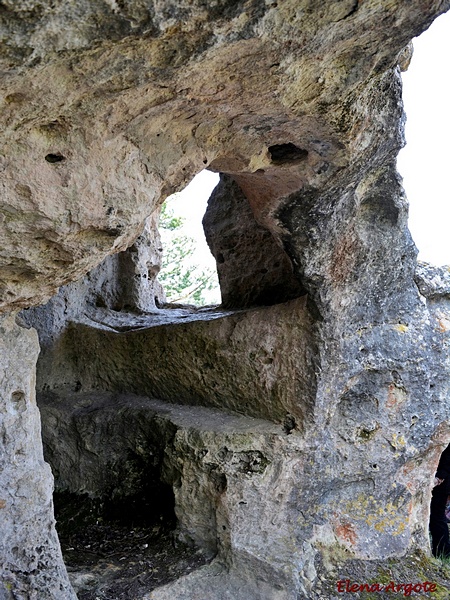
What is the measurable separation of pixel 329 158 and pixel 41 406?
2181 millimetres

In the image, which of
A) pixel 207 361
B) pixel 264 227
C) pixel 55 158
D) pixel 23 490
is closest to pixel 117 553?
pixel 23 490

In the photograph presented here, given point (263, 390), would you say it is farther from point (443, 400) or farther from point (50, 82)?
point (50, 82)

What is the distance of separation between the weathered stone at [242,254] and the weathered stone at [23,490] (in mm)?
1547

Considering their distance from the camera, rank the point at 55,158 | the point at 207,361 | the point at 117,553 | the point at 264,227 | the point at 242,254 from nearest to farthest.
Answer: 1. the point at 55,158
2. the point at 117,553
3. the point at 264,227
4. the point at 207,361
5. the point at 242,254

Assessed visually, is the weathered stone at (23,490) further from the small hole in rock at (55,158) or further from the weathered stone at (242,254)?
the weathered stone at (242,254)

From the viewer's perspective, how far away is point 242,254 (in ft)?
11.7

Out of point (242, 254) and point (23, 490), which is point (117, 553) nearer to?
point (23, 490)

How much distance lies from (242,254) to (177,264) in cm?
647

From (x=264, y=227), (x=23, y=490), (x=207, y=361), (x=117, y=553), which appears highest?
(x=264, y=227)

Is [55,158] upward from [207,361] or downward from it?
upward

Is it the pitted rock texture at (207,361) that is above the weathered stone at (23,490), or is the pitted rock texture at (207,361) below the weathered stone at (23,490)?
above

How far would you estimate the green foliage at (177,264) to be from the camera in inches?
387

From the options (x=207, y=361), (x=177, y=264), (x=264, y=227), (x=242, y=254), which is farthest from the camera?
(x=177, y=264)

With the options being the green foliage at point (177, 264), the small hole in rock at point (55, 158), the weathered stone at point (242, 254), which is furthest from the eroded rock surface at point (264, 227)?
the green foliage at point (177, 264)
